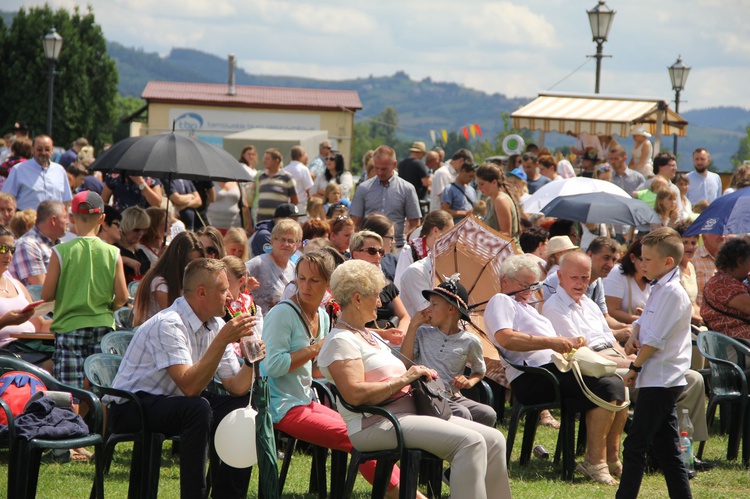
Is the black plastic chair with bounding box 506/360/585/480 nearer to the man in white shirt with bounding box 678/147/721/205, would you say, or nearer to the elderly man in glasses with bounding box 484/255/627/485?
the elderly man in glasses with bounding box 484/255/627/485

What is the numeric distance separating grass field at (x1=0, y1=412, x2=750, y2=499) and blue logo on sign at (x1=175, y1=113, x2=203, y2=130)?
140 feet

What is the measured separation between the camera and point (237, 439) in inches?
187

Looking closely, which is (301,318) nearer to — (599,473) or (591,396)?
(591,396)

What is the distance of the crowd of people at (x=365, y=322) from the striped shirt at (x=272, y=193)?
1906mm

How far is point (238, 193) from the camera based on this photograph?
1294 cm

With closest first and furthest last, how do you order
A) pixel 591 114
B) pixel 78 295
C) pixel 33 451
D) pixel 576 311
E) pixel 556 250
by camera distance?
pixel 33 451, pixel 78 295, pixel 576 311, pixel 556 250, pixel 591 114

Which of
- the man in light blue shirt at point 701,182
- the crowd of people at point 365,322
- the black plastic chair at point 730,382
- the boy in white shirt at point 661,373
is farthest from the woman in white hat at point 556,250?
the man in light blue shirt at point 701,182

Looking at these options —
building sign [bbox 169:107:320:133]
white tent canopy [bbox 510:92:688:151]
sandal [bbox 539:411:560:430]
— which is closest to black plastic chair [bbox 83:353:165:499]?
sandal [bbox 539:411:560:430]

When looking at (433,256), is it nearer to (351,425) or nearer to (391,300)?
(391,300)

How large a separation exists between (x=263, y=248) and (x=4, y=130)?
5279 centimetres

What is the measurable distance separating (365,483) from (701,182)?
1103 centimetres

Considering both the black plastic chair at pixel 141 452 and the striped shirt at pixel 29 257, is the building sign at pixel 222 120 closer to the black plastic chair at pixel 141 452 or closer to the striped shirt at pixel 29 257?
the striped shirt at pixel 29 257

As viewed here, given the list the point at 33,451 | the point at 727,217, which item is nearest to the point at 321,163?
the point at 727,217

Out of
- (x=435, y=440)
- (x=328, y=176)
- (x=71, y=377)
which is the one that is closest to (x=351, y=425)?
(x=435, y=440)
